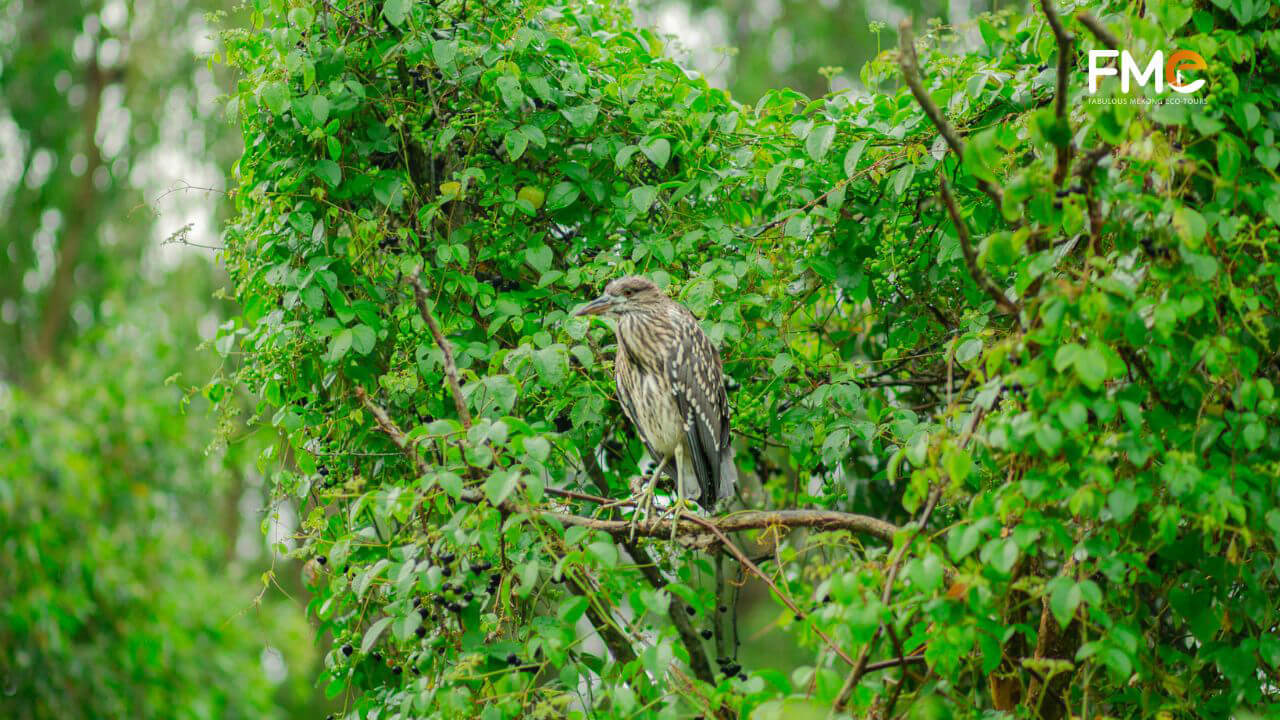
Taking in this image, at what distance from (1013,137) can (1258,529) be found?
1010 mm

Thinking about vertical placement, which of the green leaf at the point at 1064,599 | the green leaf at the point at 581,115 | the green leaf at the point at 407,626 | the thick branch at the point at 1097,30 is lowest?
the green leaf at the point at 407,626

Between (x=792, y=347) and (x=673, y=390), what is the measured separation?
0.43 metres

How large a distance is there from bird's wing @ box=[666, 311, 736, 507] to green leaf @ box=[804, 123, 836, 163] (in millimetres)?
770

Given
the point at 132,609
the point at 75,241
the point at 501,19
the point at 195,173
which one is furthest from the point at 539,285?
the point at 75,241

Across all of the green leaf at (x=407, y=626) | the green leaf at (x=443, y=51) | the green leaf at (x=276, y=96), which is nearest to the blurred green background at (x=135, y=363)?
the green leaf at (x=276, y=96)

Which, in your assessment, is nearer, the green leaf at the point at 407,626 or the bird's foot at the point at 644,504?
the green leaf at the point at 407,626

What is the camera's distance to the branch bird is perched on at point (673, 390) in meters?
3.25

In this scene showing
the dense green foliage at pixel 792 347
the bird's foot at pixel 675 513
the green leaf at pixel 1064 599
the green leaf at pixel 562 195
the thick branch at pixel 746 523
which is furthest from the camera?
the green leaf at pixel 562 195

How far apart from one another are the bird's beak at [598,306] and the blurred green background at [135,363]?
2.84 ft

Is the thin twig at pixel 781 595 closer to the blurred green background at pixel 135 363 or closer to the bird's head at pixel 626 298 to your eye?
the bird's head at pixel 626 298

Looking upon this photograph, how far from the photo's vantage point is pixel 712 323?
9.52 feet

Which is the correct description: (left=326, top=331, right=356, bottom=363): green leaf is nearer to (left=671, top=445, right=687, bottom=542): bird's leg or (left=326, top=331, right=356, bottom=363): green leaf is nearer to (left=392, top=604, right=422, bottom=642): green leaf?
(left=392, top=604, right=422, bottom=642): green leaf

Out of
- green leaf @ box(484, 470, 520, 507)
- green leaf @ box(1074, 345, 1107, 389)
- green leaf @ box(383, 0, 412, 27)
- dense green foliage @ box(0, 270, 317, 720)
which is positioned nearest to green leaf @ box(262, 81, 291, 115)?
green leaf @ box(383, 0, 412, 27)

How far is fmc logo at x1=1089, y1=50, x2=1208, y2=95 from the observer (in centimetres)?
181
